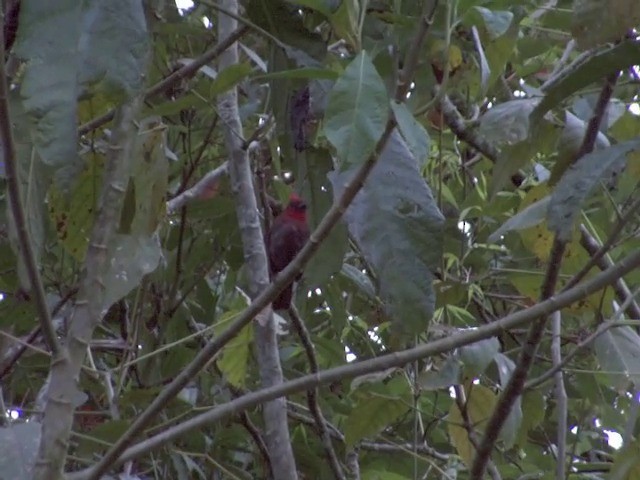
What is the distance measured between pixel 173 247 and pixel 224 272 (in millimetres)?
333

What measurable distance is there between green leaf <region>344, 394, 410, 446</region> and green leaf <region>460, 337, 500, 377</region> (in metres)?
0.20

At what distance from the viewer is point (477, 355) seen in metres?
1.65

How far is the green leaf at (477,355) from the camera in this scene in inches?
64.6

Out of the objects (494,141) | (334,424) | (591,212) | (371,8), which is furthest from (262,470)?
(371,8)

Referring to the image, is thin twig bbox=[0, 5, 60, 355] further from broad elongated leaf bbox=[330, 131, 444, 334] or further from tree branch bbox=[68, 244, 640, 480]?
broad elongated leaf bbox=[330, 131, 444, 334]

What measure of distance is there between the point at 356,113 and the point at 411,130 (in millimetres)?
63

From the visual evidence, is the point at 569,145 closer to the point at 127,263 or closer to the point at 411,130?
the point at 411,130

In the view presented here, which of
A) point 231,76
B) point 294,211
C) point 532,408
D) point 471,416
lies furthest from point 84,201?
point 294,211

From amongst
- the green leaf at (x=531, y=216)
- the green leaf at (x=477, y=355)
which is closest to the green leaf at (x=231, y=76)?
the green leaf at (x=531, y=216)

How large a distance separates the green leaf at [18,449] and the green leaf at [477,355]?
0.73 meters

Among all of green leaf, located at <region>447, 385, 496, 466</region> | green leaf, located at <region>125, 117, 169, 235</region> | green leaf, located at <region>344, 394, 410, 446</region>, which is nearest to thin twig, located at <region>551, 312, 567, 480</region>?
green leaf, located at <region>447, 385, 496, 466</region>

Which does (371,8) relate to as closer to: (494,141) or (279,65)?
(279,65)

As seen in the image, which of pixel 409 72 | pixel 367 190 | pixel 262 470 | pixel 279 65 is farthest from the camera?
pixel 262 470

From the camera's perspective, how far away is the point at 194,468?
2561 millimetres
